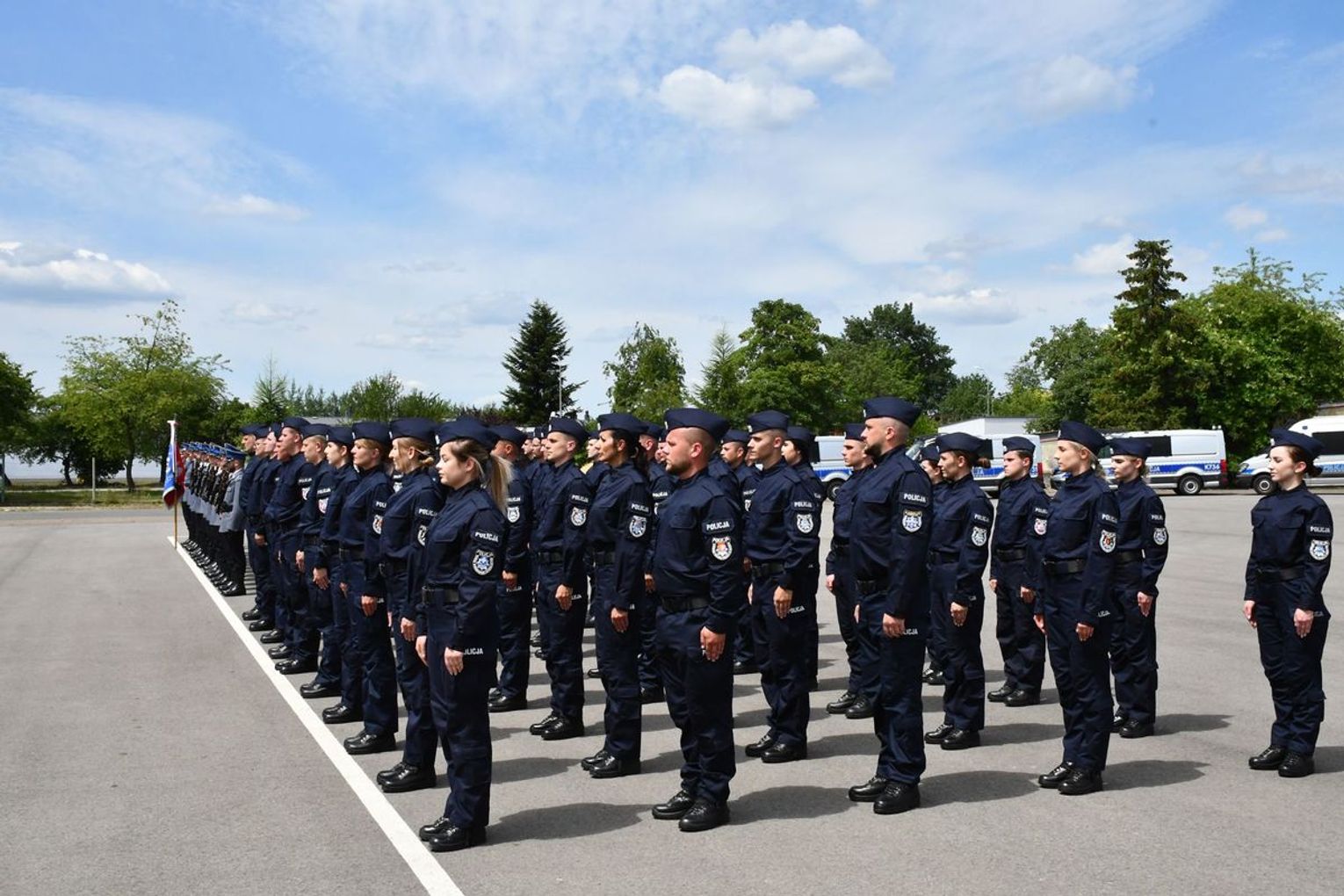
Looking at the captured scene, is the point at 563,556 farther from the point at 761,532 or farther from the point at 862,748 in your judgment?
the point at 862,748

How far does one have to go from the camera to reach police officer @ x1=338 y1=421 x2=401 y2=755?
22.7 feet

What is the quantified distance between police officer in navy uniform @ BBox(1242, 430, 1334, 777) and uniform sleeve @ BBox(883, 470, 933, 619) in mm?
2170

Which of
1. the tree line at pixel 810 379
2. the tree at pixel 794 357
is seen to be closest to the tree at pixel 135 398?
the tree line at pixel 810 379

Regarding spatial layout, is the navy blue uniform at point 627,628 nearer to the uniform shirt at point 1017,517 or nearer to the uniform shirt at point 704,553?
the uniform shirt at point 704,553

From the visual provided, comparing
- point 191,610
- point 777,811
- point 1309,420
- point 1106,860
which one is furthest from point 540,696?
point 1309,420

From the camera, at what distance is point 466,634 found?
5262 mm

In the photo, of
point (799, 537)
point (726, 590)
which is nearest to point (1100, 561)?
point (799, 537)

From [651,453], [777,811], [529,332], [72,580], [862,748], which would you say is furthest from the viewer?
[529,332]

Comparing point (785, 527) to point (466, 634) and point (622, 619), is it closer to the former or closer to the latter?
point (622, 619)

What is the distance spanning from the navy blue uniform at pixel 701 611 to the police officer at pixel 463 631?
0.89m

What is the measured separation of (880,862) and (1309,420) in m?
37.9

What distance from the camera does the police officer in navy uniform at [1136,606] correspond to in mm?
7500

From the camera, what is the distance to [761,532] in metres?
7.35

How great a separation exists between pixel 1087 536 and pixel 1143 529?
1300mm
